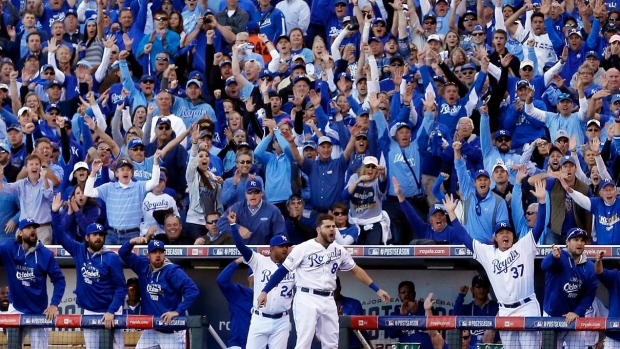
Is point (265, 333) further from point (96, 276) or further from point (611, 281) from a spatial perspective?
point (611, 281)

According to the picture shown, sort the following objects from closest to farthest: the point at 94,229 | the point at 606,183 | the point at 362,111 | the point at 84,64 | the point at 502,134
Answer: the point at 94,229 → the point at 606,183 → the point at 502,134 → the point at 362,111 → the point at 84,64

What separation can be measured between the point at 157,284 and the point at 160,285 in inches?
1.6

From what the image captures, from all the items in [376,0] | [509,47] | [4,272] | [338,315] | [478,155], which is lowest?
[338,315]

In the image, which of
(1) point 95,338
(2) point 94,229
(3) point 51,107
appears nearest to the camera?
(1) point 95,338

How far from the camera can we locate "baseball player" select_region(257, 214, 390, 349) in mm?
13875

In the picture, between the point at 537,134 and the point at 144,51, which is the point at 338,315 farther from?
the point at 144,51

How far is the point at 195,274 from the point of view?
15.8 m

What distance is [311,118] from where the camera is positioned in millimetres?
17562

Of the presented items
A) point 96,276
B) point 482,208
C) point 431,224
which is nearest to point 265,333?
point 96,276

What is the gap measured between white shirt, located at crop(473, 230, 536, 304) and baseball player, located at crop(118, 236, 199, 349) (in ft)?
10.1

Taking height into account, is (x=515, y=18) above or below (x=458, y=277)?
above

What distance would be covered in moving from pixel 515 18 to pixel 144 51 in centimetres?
539

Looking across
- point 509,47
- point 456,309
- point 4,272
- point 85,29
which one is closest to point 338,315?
point 456,309

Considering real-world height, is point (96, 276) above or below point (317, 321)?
above
